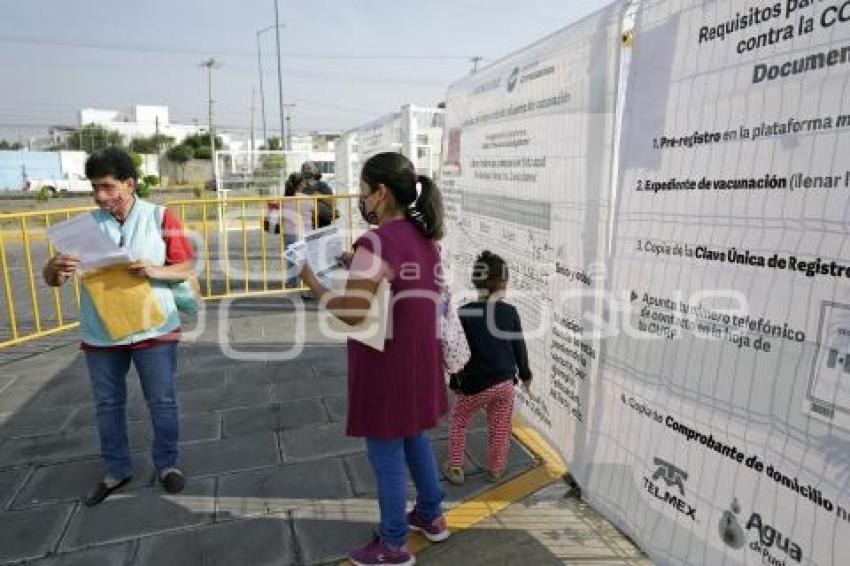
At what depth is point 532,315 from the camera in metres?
3.59

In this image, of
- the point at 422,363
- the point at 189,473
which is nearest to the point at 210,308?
the point at 189,473

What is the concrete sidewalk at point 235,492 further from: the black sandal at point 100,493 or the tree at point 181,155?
the tree at point 181,155

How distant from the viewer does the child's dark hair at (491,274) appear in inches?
137

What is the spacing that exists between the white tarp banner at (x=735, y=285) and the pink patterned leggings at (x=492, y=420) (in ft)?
3.36

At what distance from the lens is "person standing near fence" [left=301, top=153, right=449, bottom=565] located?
245 cm

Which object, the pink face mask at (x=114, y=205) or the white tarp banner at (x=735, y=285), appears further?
the pink face mask at (x=114, y=205)

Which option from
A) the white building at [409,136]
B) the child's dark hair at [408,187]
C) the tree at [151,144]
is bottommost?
the child's dark hair at [408,187]

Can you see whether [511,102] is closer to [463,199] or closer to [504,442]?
[463,199]

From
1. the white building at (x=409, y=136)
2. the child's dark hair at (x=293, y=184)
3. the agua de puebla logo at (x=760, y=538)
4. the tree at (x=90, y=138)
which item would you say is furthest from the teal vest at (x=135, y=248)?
the tree at (x=90, y=138)

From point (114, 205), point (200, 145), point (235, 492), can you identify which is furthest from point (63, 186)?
point (235, 492)

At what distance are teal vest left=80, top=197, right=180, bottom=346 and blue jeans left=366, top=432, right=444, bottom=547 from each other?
4.78ft

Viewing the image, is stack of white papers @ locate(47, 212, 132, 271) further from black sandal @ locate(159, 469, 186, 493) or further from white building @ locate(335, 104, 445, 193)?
white building @ locate(335, 104, 445, 193)

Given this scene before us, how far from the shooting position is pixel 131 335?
10.8 ft

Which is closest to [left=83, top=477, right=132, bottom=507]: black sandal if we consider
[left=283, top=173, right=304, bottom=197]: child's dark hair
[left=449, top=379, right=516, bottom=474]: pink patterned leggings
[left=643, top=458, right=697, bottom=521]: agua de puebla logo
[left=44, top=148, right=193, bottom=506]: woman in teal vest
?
[left=44, top=148, right=193, bottom=506]: woman in teal vest
